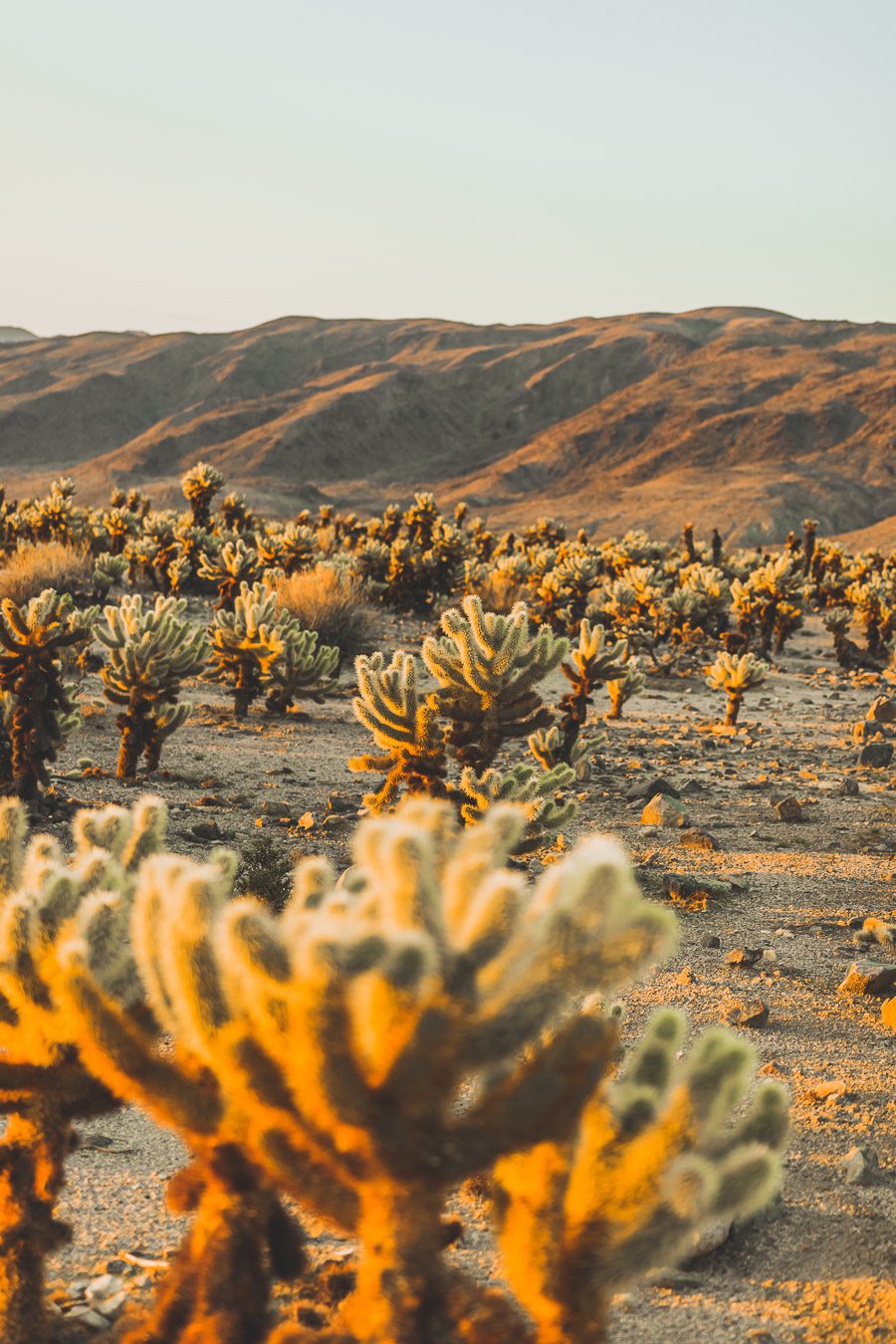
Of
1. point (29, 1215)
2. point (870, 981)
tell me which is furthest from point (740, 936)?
point (29, 1215)

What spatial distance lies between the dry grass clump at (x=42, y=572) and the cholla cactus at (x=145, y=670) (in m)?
6.62

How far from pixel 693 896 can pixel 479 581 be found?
1554 centimetres

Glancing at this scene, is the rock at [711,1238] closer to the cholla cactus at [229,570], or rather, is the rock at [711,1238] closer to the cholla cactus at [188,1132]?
the cholla cactus at [188,1132]

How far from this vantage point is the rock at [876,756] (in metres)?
11.3

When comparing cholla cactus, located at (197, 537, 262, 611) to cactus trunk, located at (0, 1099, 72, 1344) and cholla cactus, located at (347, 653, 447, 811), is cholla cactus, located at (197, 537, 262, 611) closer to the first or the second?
cholla cactus, located at (347, 653, 447, 811)

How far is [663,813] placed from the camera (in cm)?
873

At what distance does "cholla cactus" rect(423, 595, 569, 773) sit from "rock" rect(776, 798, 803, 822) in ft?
9.24

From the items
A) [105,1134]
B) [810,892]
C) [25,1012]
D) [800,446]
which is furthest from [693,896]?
[800,446]

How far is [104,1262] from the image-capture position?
3.16 meters

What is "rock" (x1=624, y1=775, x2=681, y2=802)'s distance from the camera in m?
9.46

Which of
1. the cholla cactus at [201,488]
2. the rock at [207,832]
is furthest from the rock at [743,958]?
the cholla cactus at [201,488]

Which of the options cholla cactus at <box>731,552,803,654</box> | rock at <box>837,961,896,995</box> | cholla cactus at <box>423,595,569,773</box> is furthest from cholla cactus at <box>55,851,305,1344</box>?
cholla cactus at <box>731,552,803,654</box>

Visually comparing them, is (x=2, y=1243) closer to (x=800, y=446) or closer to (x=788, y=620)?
(x=788, y=620)

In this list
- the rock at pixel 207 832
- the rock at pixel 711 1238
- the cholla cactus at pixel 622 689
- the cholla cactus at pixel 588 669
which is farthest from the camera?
the cholla cactus at pixel 622 689
